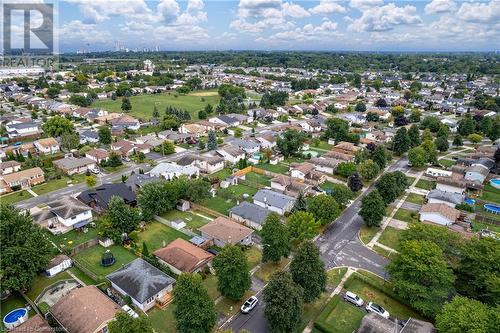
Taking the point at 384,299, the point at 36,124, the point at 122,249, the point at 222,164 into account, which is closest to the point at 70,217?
the point at 122,249

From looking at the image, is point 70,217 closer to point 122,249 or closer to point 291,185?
point 122,249

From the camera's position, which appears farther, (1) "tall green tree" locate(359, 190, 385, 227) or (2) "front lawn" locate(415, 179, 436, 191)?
(2) "front lawn" locate(415, 179, 436, 191)

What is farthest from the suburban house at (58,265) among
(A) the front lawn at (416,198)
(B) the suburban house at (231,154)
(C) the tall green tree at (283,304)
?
(A) the front lawn at (416,198)

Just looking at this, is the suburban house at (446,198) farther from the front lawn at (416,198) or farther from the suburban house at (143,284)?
the suburban house at (143,284)

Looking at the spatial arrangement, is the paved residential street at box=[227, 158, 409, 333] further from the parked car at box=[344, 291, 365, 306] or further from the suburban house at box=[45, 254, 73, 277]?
the suburban house at box=[45, 254, 73, 277]

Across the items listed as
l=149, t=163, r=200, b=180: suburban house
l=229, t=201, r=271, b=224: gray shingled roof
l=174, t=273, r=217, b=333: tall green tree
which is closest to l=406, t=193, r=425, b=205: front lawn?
l=229, t=201, r=271, b=224: gray shingled roof

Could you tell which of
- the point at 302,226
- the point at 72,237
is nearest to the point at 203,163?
the point at 72,237

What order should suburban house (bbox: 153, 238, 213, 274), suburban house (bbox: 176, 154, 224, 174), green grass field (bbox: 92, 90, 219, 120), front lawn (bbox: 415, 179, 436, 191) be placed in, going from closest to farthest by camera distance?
suburban house (bbox: 153, 238, 213, 274) < front lawn (bbox: 415, 179, 436, 191) < suburban house (bbox: 176, 154, 224, 174) < green grass field (bbox: 92, 90, 219, 120)

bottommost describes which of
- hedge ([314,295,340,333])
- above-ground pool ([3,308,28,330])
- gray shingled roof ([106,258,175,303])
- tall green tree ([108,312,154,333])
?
above-ground pool ([3,308,28,330])
